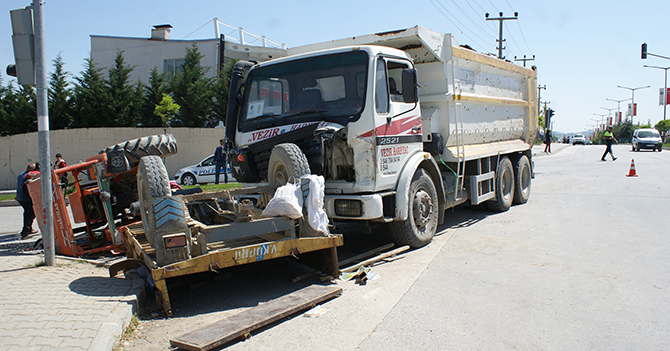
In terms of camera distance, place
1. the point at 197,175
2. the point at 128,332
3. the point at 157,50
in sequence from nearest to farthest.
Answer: the point at 128,332 < the point at 197,175 < the point at 157,50

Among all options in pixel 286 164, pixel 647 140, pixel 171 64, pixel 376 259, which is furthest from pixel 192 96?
pixel 647 140

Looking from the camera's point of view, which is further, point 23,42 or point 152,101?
point 152,101

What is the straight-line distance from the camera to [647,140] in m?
36.9

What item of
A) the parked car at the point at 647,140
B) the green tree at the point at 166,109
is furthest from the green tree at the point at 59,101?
the parked car at the point at 647,140

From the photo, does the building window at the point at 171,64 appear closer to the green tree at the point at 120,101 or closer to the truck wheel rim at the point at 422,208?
the green tree at the point at 120,101

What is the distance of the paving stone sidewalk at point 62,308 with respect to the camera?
336cm

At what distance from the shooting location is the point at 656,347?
3504 mm

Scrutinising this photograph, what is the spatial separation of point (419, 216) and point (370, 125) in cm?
163

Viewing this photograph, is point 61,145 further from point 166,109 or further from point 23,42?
point 23,42

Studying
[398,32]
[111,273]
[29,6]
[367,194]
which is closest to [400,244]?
[367,194]

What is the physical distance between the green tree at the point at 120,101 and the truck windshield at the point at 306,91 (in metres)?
20.8

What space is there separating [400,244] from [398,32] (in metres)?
3.08

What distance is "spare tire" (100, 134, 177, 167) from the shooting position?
6.65 meters

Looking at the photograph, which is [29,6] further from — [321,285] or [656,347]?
[656,347]
